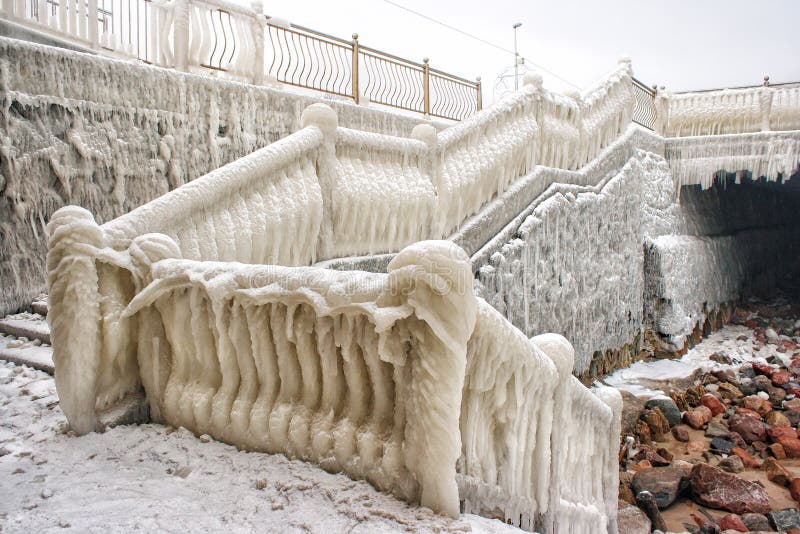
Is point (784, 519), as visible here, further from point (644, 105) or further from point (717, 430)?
point (644, 105)

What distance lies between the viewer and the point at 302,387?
2520mm

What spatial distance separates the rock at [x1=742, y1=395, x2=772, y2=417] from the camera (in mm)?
8078

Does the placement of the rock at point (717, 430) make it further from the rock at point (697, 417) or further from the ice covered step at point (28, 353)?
the ice covered step at point (28, 353)

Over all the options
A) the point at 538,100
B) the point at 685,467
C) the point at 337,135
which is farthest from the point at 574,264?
→ the point at 337,135

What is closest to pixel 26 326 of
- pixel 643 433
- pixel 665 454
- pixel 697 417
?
pixel 665 454

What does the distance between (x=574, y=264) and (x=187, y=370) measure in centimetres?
617

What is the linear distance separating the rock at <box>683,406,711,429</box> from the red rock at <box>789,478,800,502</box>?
1.76 meters

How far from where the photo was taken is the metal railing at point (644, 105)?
1035cm

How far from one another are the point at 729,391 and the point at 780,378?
109 cm

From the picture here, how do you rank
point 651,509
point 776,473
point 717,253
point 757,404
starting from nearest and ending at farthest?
1. point 651,509
2. point 776,473
3. point 757,404
4. point 717,253

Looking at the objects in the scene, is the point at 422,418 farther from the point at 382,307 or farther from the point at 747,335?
the point at 747,335

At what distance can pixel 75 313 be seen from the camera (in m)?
2.70

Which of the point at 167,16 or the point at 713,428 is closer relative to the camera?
the point at 167,16

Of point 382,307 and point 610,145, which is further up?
point 610,145
